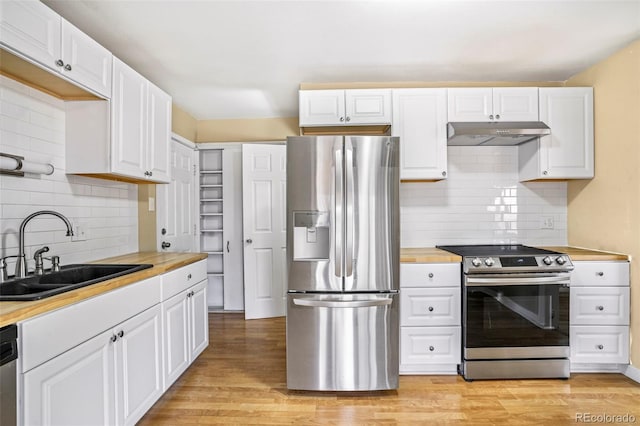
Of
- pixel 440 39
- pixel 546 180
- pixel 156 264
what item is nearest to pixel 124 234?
pixel 156 264

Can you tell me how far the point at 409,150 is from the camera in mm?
2873

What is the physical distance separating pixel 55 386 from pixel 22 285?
0.62 m

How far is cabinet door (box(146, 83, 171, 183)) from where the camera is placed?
258 centimetres

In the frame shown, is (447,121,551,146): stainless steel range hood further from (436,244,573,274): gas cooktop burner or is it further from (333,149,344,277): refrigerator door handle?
(333,149,344,277): refrigerator door handle

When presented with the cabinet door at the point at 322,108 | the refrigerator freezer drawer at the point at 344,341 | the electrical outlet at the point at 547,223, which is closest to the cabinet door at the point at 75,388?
the refrigerator freezer drawer at the point at 344,341

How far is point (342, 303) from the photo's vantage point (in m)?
2.26

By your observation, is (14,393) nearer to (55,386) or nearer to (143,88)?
(55,386)

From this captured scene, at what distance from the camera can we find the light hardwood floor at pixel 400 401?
2070 mm

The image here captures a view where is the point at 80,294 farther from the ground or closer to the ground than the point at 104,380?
farther from the ground

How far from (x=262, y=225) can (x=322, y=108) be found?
1.65 m

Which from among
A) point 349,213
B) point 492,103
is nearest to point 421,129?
point 492,103

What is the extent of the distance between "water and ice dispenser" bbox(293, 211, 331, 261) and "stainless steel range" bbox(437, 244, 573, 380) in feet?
3.52

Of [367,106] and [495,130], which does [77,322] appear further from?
[495,130]

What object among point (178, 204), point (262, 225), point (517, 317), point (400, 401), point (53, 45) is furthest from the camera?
point (262, 225)
